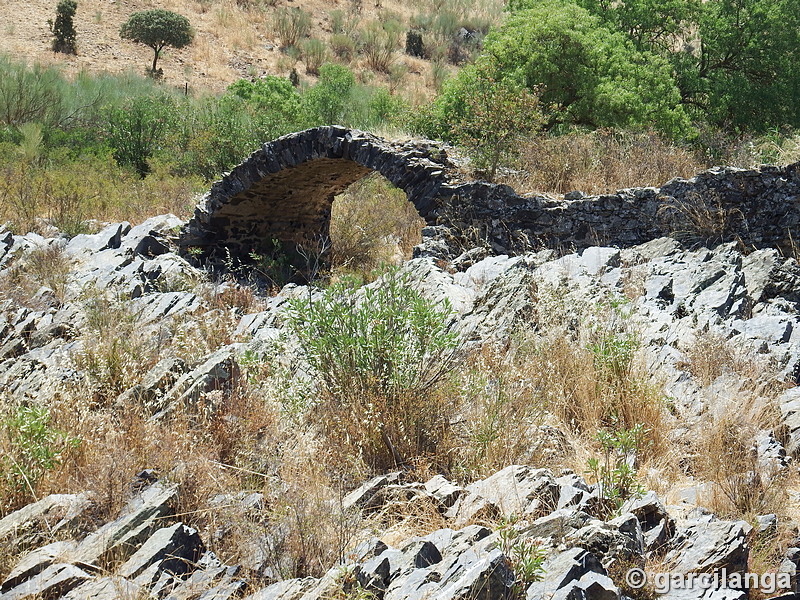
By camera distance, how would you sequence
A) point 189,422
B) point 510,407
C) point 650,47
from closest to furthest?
point 510,407 < point 189,422 < point 650,47

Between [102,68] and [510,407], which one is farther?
[102,68]

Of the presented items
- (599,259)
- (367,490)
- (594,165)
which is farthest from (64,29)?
(367,490)

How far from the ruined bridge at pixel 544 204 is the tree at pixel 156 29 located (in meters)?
18.7

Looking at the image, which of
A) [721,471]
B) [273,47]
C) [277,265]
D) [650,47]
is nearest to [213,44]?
[273,47]

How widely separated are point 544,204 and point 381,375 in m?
5.87

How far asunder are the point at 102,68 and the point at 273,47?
24.3 ft

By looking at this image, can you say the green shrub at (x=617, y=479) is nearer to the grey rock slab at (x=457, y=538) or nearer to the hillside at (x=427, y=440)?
the hillside at (x=427, y=440)

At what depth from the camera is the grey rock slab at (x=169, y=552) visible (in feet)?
13.1

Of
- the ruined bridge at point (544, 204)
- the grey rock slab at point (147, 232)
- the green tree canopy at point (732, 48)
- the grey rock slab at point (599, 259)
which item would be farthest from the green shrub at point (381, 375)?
the green tree canopy at point (732, 48)

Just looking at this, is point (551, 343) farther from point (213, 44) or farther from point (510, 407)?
point (213, 44)

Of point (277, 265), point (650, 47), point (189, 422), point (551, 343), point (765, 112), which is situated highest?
point (650, 47)

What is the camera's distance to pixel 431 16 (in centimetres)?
3759

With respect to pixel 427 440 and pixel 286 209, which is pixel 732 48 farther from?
pixel 427 440

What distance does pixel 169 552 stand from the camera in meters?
4.06
